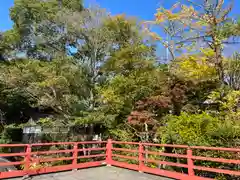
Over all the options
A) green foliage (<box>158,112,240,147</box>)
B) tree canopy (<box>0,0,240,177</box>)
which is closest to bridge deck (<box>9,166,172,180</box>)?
green foliage (<box>158,112,240,147</box>)

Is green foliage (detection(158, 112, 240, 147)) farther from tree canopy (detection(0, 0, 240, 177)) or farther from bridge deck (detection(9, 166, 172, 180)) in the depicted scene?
bridge deck (detection(9, 166, 172, 180))

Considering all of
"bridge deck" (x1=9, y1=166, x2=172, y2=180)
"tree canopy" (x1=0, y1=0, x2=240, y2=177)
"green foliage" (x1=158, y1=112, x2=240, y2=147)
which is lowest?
"bridge deck" (x1=9, y1=166, x2=172, y2=180)

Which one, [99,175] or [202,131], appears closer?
[99,175]

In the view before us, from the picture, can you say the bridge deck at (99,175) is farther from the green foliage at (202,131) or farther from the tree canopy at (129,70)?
the tree canopy at (129,70)

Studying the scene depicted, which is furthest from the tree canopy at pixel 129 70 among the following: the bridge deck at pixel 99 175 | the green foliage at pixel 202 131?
the bridge deck at pixel 99 175

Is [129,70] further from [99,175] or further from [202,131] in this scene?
[99,175]

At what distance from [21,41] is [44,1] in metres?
3.09

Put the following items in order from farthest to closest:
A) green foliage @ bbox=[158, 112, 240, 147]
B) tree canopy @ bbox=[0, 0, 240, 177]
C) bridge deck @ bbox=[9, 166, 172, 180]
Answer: tree canopy @ bbox=[0, 0, 240, 177] → green foliage @ bbox=[158, 112, 240, 147] → bridge deck @ bbox=[9, 166, 172, 180]

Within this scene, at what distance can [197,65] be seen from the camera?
36.7ft

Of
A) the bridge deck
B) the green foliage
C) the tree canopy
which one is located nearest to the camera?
the bridge deck

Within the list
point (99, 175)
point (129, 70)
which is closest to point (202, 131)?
point (99, 175)

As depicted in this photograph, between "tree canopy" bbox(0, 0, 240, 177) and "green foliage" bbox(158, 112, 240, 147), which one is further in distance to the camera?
"tree canopy" bbox(0, 0, 240, 177)

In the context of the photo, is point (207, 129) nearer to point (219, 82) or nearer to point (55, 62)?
point (219, 82)

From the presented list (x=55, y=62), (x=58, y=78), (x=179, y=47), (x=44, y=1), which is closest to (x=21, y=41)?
(x=44, y=1)
